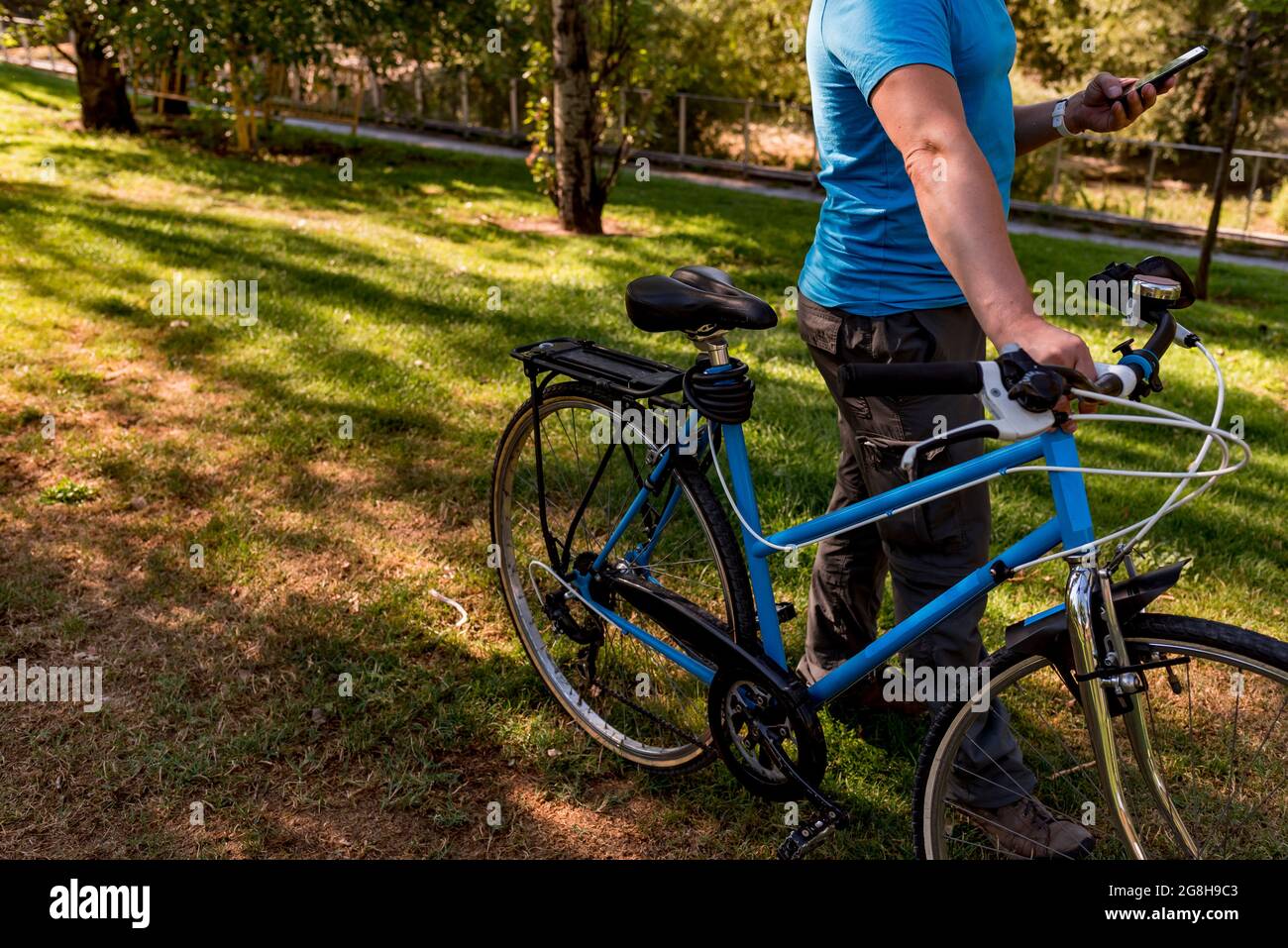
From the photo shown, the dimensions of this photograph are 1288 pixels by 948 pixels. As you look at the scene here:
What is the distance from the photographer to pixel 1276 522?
15.5 ft

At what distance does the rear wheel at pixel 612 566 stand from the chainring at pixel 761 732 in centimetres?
14

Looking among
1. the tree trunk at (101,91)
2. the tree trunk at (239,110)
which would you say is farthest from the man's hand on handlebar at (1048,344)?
the tree trunk at (101,91)

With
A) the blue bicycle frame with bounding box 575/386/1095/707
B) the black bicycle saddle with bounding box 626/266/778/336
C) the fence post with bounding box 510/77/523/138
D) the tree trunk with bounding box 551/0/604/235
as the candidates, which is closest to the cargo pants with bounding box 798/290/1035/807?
the blue bicycle frame with bounding box 575/386/1095/707

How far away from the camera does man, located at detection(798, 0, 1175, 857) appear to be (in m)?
2.14

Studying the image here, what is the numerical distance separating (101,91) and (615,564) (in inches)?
493

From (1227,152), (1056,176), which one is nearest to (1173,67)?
(1227,152)

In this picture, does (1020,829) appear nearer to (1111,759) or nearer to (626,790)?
(1111,759)

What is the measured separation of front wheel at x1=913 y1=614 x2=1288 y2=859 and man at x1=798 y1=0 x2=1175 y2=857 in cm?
8

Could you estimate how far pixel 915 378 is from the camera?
6.07 feet

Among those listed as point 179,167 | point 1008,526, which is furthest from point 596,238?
point 1008,526

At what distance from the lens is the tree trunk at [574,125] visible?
29.3 ft

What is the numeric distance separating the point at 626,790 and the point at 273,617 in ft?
4.83

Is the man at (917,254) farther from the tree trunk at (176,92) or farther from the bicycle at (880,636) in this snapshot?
the tree trunk at (176,92)
